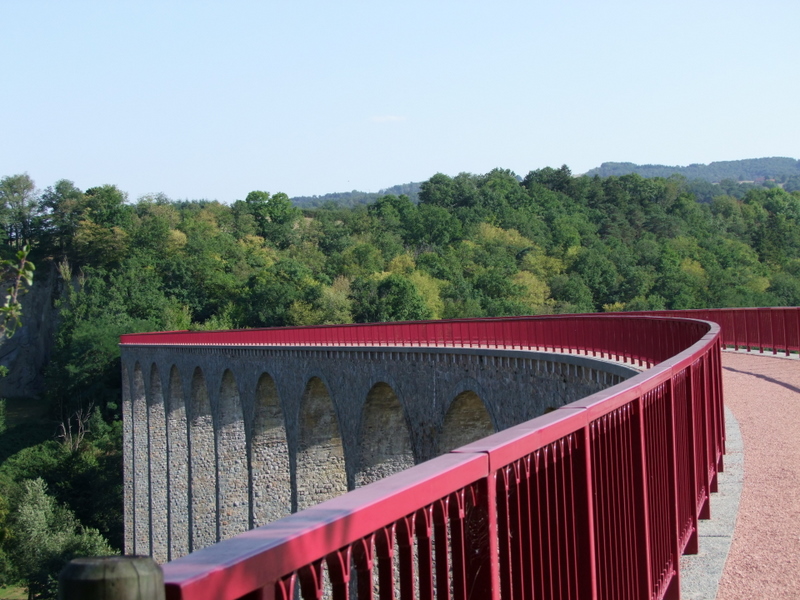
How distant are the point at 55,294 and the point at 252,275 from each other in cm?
1727

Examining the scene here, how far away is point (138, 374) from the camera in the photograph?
1617 inches

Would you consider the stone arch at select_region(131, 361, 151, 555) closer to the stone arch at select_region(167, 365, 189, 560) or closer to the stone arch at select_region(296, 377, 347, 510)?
the stone arch at select_region(167, 365, 189, 560)

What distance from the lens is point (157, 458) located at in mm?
38469

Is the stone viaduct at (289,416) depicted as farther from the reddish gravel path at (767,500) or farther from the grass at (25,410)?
the grass at (25,410)

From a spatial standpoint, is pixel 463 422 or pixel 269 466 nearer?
pixel 463 422

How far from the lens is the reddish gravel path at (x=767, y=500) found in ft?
14.4

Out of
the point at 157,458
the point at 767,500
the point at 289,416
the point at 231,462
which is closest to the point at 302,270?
the point at 157,458

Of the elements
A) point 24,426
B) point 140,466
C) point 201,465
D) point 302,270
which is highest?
point 302,270

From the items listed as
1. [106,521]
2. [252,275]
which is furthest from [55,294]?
[106,521]

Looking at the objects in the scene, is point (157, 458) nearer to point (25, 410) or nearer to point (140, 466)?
point (140, 466)

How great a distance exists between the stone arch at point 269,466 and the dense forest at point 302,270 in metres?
11.7

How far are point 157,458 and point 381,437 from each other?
65.2 ft

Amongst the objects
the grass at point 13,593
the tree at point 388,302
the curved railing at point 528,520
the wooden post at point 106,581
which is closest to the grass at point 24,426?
the grass at point 13,593

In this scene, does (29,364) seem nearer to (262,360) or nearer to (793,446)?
(262,360)
